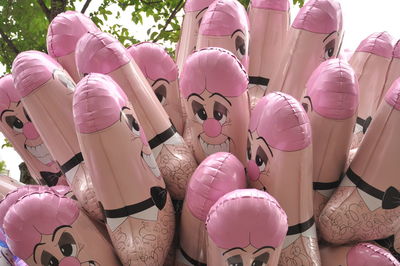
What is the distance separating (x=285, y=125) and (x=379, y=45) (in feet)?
1.65

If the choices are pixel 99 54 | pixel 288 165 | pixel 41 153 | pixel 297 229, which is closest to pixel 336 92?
pixel 288 165

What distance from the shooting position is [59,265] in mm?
1046

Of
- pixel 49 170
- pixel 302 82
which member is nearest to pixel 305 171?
pixel 302 82

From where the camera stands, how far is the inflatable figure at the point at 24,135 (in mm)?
1303

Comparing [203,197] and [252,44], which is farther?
[252,44]

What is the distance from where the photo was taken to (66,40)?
1.31 metres

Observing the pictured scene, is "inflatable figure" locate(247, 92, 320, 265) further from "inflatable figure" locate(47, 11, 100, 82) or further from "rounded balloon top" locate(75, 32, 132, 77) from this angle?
"inflatable figure" locate(47, 11, 100, 82)

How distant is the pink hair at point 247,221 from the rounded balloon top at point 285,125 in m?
0.15

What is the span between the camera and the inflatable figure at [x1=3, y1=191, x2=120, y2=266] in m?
1.01

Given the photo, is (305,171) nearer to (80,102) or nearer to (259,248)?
(259,248)

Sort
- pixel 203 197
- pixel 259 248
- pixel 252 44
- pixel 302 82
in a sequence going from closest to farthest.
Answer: pixel 259 248 < pixel 203 197 < pixel 302 82 < pixel 252 44

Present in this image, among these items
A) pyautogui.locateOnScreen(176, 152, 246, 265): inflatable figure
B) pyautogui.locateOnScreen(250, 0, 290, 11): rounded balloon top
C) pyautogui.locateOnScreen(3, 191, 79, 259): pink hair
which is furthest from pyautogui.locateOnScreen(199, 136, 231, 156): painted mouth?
→ pyautogui.locateOnScreen(250, 0, 290, 11): rounded balloon top

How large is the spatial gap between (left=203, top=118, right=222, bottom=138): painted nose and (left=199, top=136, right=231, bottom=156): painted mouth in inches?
1.1

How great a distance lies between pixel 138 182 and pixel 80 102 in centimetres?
19
